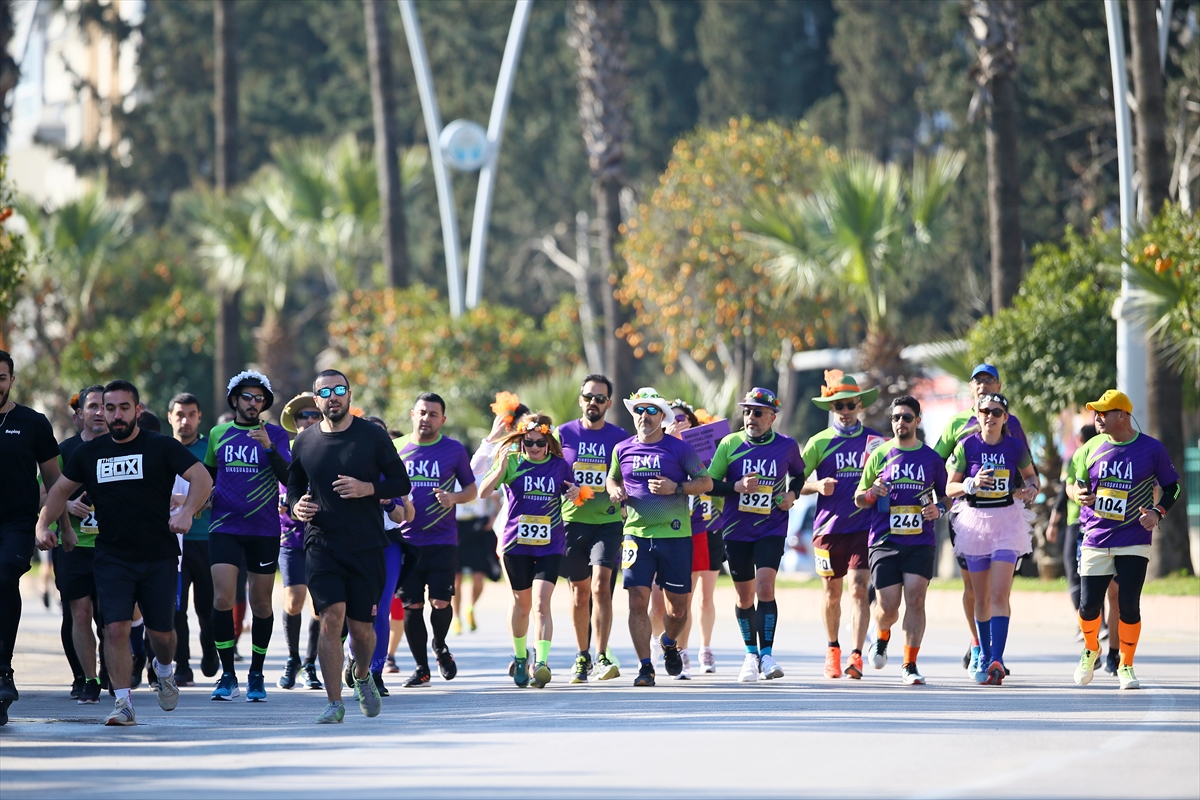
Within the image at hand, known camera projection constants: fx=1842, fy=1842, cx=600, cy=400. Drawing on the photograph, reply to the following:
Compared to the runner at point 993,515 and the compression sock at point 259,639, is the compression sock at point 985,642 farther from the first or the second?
the compression sock at point 259,639

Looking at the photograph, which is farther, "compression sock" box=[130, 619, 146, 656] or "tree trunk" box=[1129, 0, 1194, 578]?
"tree trunk" box=[1129, 0, 1194, 578]

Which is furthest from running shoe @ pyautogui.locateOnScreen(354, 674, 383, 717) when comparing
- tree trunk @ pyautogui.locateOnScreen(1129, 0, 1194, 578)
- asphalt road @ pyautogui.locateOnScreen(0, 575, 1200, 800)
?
tree trunk @ pyautogui.locateOnScreen(1129, 0, 1194, 578)

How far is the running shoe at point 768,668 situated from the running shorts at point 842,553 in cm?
80

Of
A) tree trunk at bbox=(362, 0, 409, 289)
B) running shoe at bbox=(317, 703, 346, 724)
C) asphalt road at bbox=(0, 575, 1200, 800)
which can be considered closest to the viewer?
asphalt road at bbox=(0, 575, 1200, 800)

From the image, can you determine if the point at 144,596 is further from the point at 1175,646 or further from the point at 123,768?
the point at 1175,646

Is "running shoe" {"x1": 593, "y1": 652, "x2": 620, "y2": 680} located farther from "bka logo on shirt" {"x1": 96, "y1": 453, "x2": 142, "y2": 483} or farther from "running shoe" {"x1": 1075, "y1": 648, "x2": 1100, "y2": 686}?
"bka logo on shirt" {"x1": 96, "y1": 453, "x2": 142, "y2": 483}

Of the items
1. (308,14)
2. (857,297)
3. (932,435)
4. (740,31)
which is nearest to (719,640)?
(857,297)

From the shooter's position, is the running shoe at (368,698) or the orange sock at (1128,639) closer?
the running shoe at (368,698)

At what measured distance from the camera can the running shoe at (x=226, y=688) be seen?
12.7 m

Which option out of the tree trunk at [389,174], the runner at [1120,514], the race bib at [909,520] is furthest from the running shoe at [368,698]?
the tree trunk at [389,174]

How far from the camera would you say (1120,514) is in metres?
13.0

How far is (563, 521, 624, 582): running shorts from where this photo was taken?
13695 mm

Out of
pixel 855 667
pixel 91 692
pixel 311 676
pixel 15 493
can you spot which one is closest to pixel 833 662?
pixel 855 667

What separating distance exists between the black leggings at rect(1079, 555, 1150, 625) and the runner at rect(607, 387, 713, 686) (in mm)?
2785
